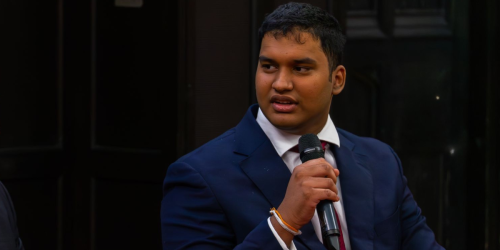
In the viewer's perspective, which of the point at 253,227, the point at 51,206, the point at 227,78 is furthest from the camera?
the point at 51,206

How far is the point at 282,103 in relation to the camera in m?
2.51

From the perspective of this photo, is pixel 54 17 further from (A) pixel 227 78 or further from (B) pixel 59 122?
(A) pixel 227 78

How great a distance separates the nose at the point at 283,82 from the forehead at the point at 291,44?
0.06 meters

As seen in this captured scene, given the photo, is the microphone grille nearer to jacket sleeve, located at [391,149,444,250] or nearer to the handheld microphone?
the handheld microphone

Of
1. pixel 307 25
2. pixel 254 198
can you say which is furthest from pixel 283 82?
pixel 254 198

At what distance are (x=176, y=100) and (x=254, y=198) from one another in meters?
2.00

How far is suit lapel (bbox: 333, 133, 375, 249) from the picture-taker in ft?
8.42

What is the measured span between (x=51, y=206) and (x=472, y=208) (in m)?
2.52

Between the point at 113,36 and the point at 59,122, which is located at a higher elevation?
the point at 113,36

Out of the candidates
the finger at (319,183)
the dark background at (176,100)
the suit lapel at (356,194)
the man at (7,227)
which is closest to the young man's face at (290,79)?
the suit lapel at (356,194)

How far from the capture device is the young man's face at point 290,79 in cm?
249

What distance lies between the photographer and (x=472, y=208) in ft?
16.8

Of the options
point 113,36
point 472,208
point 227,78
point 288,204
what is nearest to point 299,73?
point 288,204

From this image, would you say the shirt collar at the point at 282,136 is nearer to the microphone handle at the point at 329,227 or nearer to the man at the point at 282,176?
the man at the point at 282,176
